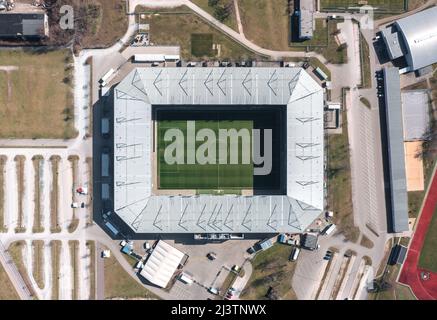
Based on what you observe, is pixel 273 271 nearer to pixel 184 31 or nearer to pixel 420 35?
pixel 184 31

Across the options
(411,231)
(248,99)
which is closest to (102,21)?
(248,99)

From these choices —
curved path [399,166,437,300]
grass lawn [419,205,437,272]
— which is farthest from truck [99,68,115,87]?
grass lawn [419,205,437,272]

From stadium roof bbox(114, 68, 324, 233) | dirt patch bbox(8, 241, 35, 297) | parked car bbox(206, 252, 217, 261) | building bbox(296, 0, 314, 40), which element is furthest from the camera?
dirt patch bbox(8, 241, 35, 297)

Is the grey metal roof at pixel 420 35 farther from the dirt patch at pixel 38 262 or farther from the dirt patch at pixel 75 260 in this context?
the dirt patch at pixel 38 262

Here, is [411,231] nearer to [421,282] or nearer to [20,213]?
[421,282]

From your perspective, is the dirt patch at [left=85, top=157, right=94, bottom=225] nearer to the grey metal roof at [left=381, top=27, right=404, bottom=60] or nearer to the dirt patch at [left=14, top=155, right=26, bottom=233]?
the dirt patch at [left=14, top=155, right=26, bottom=233]

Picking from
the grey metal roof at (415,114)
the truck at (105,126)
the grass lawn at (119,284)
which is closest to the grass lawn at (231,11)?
the truck at (105,126)

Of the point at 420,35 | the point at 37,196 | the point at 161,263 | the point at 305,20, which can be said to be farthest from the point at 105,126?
the point at 420,35
